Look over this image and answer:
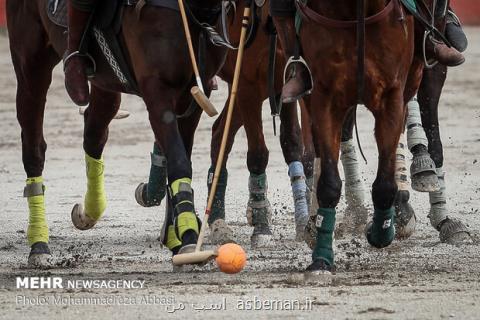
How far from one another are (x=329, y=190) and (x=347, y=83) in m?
0.66

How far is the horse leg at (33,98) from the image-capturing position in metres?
10.2

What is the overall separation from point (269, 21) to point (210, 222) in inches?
66.7

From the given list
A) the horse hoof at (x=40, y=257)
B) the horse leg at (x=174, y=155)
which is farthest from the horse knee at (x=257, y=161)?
the horse leg at (x=174, y=155)

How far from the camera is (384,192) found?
896 centimetres

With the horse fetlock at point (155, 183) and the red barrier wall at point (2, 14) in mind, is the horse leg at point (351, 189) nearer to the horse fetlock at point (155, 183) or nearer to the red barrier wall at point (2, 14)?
the horse fetlock at point (155, 183)

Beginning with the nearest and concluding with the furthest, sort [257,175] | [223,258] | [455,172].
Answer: [223,258] < [257,175] < [455,172]

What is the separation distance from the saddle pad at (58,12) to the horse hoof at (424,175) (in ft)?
8.60

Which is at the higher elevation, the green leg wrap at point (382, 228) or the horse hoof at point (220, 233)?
the horse hoof at point (220, 233)

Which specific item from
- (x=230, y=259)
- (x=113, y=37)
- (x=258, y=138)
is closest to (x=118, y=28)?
(x=113, y=37)

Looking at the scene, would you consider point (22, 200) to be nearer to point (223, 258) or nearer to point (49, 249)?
point (49, 249)

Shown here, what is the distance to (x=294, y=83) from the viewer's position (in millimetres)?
8719

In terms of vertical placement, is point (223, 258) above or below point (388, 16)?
below

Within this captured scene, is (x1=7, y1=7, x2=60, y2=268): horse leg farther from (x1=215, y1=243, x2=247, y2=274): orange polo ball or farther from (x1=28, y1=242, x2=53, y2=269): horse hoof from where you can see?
(x1=215, y1=243, x2=247, y2=274): orange polo ball

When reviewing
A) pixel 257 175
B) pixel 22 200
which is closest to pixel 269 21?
pixel 257 175
